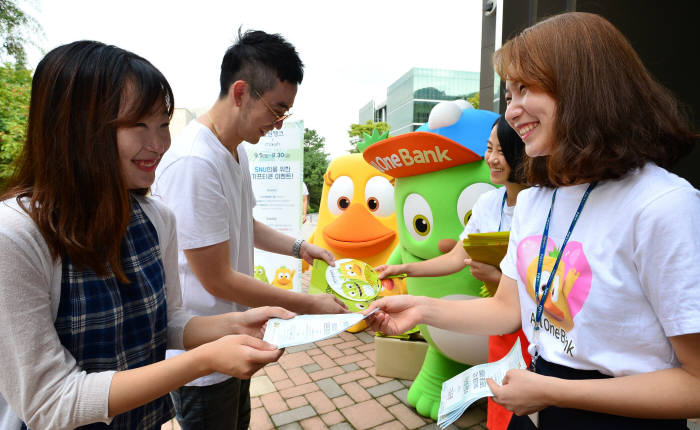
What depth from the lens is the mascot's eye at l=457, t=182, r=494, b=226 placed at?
2551 mm

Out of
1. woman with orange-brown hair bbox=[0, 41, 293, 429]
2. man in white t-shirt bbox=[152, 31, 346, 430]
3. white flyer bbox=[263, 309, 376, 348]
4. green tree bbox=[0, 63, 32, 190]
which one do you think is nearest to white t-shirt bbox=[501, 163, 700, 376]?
white flyer bbox=[263, 309, 376, 348]

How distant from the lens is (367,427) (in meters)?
2.86

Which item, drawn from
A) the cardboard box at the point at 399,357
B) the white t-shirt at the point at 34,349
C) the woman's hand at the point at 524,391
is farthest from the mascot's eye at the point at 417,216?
the white t-shirt at the point at 34,349

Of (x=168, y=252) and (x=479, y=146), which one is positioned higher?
(x=479, y=146)

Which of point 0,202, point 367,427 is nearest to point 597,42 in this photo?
point 0,202

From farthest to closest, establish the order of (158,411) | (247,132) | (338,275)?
(338,275) → (247,132) → (158,411)

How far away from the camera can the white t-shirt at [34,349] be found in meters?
0.82

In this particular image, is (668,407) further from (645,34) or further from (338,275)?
(645,34)

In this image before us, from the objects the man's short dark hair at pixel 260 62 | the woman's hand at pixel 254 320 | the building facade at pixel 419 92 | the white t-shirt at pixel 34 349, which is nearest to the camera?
the white t-shirt at pixel 34 349

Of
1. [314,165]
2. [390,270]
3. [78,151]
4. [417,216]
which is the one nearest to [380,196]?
[417,216]

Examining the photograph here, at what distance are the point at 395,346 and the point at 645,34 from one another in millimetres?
2983

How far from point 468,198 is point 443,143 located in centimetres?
42

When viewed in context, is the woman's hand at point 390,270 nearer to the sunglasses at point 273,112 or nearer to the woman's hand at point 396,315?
the woman's hand at point 396,315

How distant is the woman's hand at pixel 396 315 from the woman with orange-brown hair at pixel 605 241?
0.41m
